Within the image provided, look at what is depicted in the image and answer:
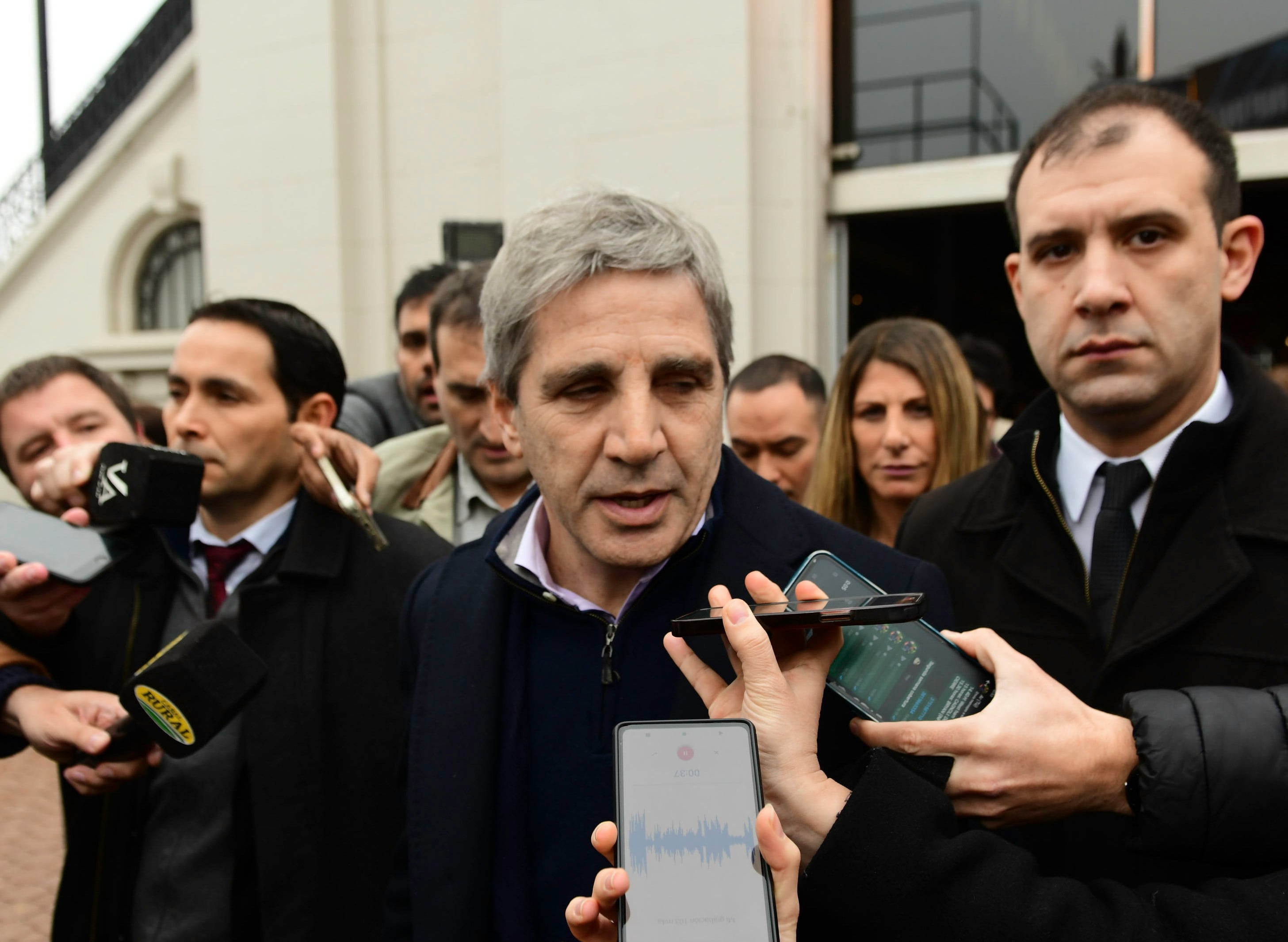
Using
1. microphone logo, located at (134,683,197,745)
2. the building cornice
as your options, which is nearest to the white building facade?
the building cornice

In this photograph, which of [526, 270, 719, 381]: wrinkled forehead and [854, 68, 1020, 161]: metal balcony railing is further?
[854, 68, 1020, 161]: metal balcony railing

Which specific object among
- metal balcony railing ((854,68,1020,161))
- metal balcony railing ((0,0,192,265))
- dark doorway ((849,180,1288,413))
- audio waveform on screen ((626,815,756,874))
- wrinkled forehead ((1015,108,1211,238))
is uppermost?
metal balcony railing ((0,0,192,265))

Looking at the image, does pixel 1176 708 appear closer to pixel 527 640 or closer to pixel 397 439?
pixel 527 640

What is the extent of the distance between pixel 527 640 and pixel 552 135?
22.3 feet

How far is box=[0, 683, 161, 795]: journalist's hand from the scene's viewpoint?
186 centimetres

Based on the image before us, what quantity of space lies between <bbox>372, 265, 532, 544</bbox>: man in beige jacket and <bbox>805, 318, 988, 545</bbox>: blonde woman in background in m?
1.12

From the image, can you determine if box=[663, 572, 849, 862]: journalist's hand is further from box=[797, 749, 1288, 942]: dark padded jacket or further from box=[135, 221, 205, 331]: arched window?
box=[135, 221, 205, 331]: arched window

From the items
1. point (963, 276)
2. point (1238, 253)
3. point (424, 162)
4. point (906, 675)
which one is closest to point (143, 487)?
point (906, 675)

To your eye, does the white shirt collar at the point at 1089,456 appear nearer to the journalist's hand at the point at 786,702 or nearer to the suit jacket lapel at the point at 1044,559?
the suit jacket lapel at the point at 1044,559

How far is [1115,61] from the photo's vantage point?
6801 millimetres

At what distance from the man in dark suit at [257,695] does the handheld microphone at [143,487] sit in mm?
217

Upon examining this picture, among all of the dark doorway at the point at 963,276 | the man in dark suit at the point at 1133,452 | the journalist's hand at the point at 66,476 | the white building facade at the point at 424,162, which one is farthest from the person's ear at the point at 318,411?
the dark doorway at the point at 963,276

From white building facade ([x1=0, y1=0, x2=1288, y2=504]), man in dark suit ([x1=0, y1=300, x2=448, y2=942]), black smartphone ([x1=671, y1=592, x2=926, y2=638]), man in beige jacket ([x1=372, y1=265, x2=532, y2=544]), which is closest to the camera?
black smartphone ([x1=671, y1=592, x2=926, y2=638])

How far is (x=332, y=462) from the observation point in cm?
243
